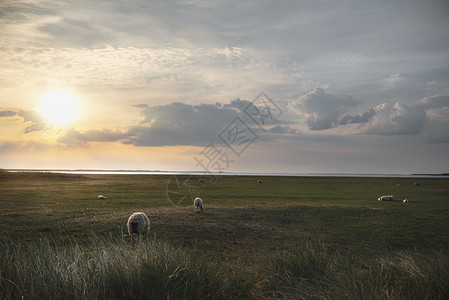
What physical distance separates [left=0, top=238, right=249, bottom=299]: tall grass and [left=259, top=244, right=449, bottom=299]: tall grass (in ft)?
3.46

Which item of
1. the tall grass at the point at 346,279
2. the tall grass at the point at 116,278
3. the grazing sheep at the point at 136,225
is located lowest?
the grazing sheep at the point at 136,225

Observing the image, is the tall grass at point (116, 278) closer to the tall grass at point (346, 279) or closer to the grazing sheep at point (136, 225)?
the tall grass at point (346, 279)

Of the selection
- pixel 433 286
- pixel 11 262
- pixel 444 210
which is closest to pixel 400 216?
pixel 444 210

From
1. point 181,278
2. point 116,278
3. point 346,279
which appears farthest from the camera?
point 346,279

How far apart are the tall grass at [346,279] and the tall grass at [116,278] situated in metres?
1.05

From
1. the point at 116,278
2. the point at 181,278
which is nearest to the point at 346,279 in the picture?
the point at 181,278

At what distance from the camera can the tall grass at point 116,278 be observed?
4.79 metres

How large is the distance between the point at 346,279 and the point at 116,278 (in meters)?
4.64

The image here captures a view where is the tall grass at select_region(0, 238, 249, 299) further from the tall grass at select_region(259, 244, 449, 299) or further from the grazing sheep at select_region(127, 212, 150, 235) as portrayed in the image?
the grazing sheep at select_region(127, 212, 150, 235)

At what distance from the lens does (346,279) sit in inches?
233

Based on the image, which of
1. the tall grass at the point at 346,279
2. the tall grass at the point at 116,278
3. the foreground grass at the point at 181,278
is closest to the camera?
the tall grass at the point at 116,278

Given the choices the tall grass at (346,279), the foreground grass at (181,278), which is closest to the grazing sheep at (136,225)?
the foreground grass at (181,278)

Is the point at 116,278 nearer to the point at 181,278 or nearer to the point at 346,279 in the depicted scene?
the point at 181,278

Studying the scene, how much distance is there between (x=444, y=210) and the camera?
26.3 m
